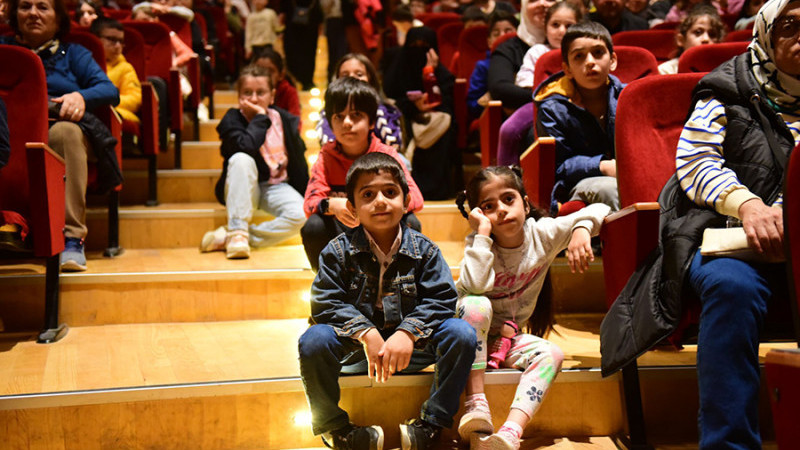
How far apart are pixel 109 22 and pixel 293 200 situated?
3.30 feet

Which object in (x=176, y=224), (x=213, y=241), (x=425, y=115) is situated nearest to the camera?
(x=213, y=241)

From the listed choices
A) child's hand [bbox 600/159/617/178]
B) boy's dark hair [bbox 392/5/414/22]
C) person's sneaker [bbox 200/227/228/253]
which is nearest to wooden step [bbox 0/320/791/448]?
child's hand [bbox 600/159/617/178]

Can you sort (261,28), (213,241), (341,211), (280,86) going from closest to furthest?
(341,211)
(213,241)
(280,86)
(261,28)

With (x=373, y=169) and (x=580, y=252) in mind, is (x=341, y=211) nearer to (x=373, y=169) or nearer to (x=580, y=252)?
(x=373, y=169)

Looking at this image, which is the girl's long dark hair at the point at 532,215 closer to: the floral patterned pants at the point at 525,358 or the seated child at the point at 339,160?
the floral patterned pants at the point at 525,358

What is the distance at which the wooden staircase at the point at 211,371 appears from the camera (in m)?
1.38

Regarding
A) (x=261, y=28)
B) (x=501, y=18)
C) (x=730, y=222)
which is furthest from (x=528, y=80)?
(x=261, y=28)

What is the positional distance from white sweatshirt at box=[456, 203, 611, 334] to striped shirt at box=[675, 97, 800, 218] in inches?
7.2

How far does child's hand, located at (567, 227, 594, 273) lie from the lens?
142cm

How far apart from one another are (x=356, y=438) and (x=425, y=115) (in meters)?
1.72

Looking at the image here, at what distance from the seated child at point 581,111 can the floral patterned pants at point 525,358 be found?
54 cm

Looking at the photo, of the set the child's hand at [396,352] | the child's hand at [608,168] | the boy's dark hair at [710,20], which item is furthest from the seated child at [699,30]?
the child's hand at [396,352]

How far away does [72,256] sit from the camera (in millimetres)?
1955

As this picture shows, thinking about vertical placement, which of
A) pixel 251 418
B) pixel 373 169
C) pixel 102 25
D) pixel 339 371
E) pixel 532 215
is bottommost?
pixel 251 418
